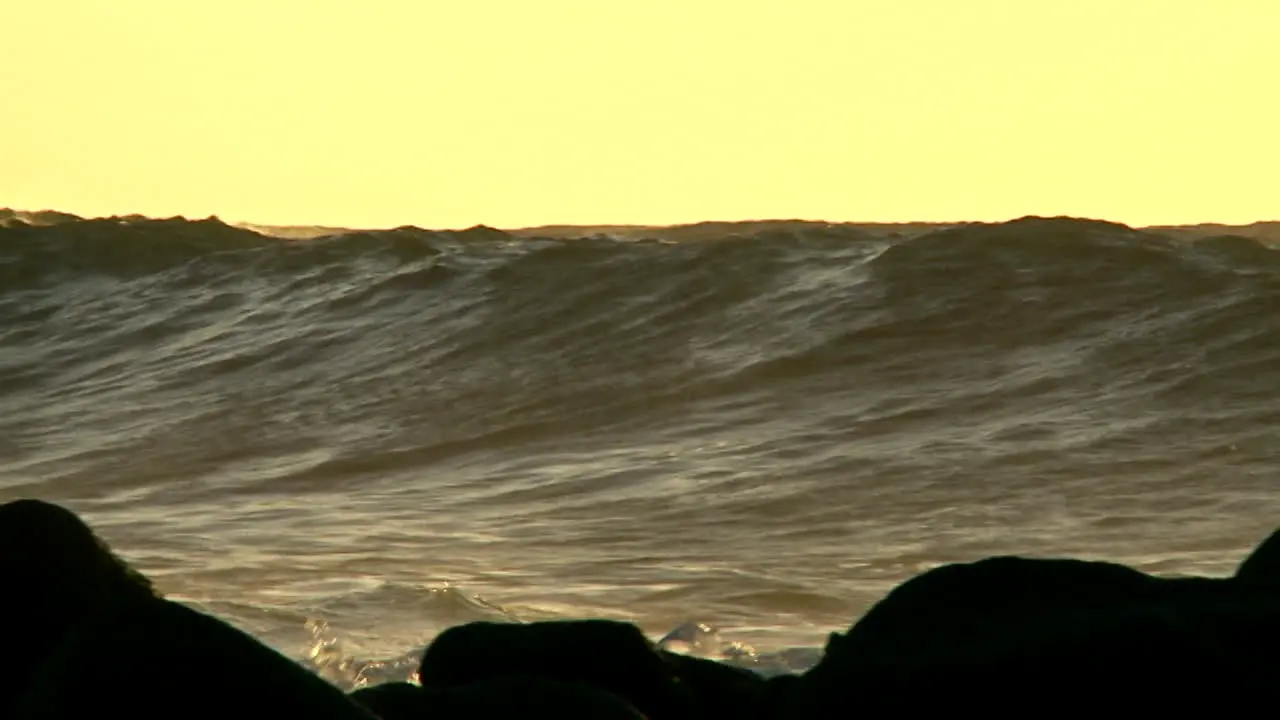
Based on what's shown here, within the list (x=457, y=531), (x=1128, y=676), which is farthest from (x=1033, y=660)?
(x=457, y=531)

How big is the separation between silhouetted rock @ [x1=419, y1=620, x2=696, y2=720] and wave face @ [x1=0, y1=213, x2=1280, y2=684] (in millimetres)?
2048

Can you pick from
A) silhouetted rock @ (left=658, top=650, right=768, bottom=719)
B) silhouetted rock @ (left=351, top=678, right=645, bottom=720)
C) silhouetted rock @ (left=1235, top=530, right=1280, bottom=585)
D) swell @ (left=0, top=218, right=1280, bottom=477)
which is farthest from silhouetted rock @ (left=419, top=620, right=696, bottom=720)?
swell @ (left=0, top=218, right=1280, bottom=477)

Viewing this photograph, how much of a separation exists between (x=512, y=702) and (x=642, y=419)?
10956 millimetres

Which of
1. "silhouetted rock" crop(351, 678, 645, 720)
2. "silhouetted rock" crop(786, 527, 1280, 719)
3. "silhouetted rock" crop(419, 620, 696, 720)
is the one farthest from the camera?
"silhouetted rock" crop(419, 620, 696, 720)

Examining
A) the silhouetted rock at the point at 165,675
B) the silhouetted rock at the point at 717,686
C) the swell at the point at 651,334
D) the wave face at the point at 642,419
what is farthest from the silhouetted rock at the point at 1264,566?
the swell at the point at 651,334

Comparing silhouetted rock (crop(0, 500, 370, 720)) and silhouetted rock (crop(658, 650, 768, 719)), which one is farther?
silhouetted rock (crop(658, 650, 768, 719))

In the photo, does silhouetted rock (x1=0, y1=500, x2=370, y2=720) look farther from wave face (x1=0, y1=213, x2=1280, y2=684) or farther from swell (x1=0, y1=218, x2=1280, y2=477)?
swell (x1=0, y1=218, x2=1280, y2=477)

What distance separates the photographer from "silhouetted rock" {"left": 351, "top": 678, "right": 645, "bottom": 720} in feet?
11.3

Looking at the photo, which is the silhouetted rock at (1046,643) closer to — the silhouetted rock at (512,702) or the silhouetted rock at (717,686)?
the silhouetted rock at (512,702)

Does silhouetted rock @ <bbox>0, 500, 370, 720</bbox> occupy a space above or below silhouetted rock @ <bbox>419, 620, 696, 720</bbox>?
above

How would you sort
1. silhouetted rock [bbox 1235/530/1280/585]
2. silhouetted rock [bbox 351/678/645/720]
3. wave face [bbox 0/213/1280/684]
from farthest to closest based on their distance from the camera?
wave face [bbox 0/213/1280/684], silhouetted rock [bbox 1235/530/1280/585], silhouetted rock [bbox 351/678/645/720]

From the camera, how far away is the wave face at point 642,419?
29.3 ft

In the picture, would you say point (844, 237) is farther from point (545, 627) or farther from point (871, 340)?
point (545, 627)

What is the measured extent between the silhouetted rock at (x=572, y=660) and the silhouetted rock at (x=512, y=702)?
1.33ft
